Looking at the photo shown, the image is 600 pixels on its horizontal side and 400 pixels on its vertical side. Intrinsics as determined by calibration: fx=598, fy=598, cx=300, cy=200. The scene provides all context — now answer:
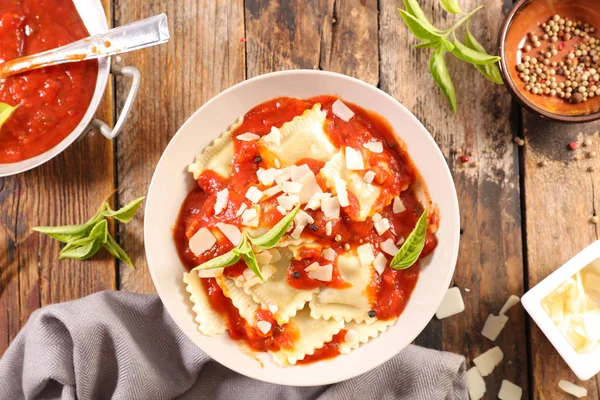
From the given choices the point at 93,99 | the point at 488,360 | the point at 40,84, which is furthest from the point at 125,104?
the point at 488,360

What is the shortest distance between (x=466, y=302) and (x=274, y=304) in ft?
4.52

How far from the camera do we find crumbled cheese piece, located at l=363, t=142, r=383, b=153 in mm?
3631

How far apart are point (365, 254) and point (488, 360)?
4.28 ft

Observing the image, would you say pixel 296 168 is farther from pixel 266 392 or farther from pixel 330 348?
pixel 266 392

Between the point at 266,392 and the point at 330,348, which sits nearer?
the point at 330,348

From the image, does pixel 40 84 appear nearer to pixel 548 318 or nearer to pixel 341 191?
pixel 341 191

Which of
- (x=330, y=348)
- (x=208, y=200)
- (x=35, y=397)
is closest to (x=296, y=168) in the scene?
(x=208, y=200)

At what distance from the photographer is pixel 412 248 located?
344cm

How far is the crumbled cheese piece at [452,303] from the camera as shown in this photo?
4.08 m

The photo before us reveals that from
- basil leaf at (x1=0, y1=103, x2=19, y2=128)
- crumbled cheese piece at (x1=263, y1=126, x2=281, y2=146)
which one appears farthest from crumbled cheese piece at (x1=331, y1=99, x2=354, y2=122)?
basil leaf at (x1=0, y1=103, x2=19, y2=128)

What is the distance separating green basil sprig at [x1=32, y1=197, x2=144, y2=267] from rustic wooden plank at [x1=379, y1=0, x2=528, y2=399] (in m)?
1.96

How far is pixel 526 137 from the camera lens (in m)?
4.13

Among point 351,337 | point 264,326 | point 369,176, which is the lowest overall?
point 351,337

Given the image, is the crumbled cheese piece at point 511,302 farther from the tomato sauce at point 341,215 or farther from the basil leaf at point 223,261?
the basil leaf at point 223,261
